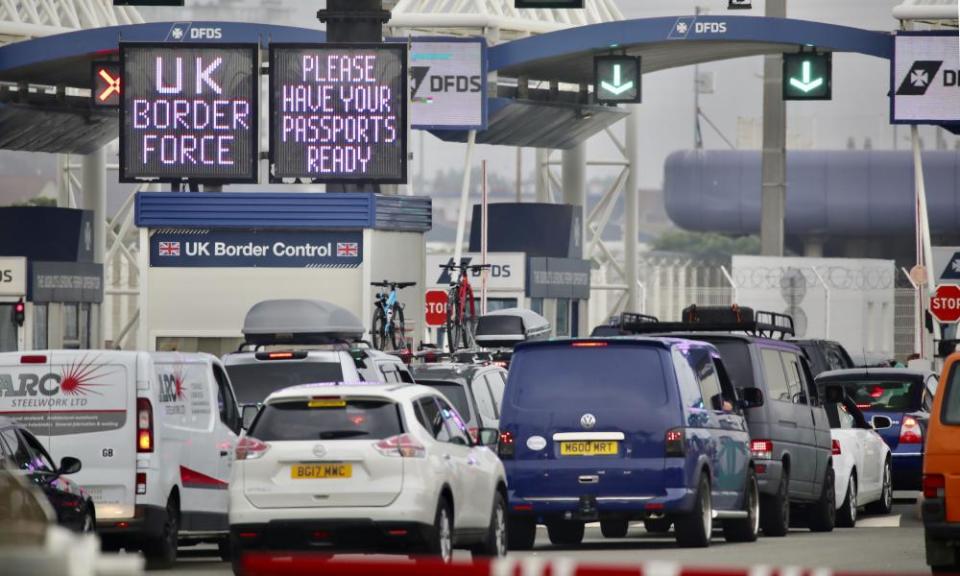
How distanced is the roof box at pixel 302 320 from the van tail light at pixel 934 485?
39.6 ft

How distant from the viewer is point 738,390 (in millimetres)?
22219

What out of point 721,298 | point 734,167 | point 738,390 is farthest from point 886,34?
point 734,167

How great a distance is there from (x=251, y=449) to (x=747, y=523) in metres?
Answer: 5.88

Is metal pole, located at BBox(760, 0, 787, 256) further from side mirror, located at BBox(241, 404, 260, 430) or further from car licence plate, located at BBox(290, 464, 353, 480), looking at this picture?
car licence plate, located at BBox(290, 464, 353, 480)

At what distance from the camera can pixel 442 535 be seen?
56.7ft

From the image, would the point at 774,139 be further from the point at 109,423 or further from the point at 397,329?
the point at 109,423

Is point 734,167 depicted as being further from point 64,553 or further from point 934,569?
point 64,553

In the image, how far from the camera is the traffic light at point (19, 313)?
49531 millimetres

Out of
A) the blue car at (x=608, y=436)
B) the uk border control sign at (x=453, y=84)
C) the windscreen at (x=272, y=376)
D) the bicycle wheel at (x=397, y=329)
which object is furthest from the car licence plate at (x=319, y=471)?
the uk border control sign at (x=453, y=84)

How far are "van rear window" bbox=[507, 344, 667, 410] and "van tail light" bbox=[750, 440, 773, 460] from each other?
301cm

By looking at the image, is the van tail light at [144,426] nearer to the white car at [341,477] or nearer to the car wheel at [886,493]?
the white car at [341,477]

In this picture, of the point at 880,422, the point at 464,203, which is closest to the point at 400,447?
the point at 880,422

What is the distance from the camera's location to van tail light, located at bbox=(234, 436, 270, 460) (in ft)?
56.4

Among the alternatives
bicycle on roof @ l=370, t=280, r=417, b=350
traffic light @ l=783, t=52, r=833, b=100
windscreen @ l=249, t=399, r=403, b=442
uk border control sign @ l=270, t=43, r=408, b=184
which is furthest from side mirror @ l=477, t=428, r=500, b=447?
traffic light @ l=783, t=52, r=833, b=100
